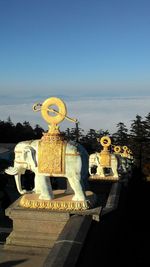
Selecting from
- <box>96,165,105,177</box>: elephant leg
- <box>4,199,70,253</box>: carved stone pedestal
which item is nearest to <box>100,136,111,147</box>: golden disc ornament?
<box>96,165,105,177</box>: elephant leg

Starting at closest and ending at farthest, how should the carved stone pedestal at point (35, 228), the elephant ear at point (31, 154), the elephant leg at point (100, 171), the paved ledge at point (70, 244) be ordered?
the paved ledge at point (70, 244) < the carved stone pedestal at point (35, 228) < the elephant ear at point (31, 154) < the elephant leg at point (100, 171)

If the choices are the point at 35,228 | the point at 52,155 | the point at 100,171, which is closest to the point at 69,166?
the point at 52,155

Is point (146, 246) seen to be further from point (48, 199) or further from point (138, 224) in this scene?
point (48, 199)

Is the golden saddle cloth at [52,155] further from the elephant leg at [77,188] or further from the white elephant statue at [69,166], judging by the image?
the elephant leg at [77,188]

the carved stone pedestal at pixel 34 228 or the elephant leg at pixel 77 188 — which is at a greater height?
the elephant leg at pixel 77 188

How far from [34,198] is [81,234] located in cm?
199

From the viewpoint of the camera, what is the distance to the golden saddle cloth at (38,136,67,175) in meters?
7.95

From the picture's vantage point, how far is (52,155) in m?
7.98

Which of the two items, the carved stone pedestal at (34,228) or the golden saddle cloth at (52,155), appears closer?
the carved stone pedestal at (34,228)

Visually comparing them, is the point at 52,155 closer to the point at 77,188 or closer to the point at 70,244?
the point at 77,188

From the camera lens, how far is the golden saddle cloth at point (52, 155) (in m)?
7.95

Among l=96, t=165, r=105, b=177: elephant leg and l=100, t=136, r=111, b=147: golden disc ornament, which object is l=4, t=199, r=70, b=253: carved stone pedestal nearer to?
l=100, t=136, r=111, b=147: golden disc ornament

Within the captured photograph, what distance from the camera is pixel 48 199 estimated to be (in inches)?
314

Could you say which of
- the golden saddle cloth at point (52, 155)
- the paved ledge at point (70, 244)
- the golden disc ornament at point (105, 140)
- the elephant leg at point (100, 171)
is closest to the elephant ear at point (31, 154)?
the golden saddle cloth at point (52, 155)
